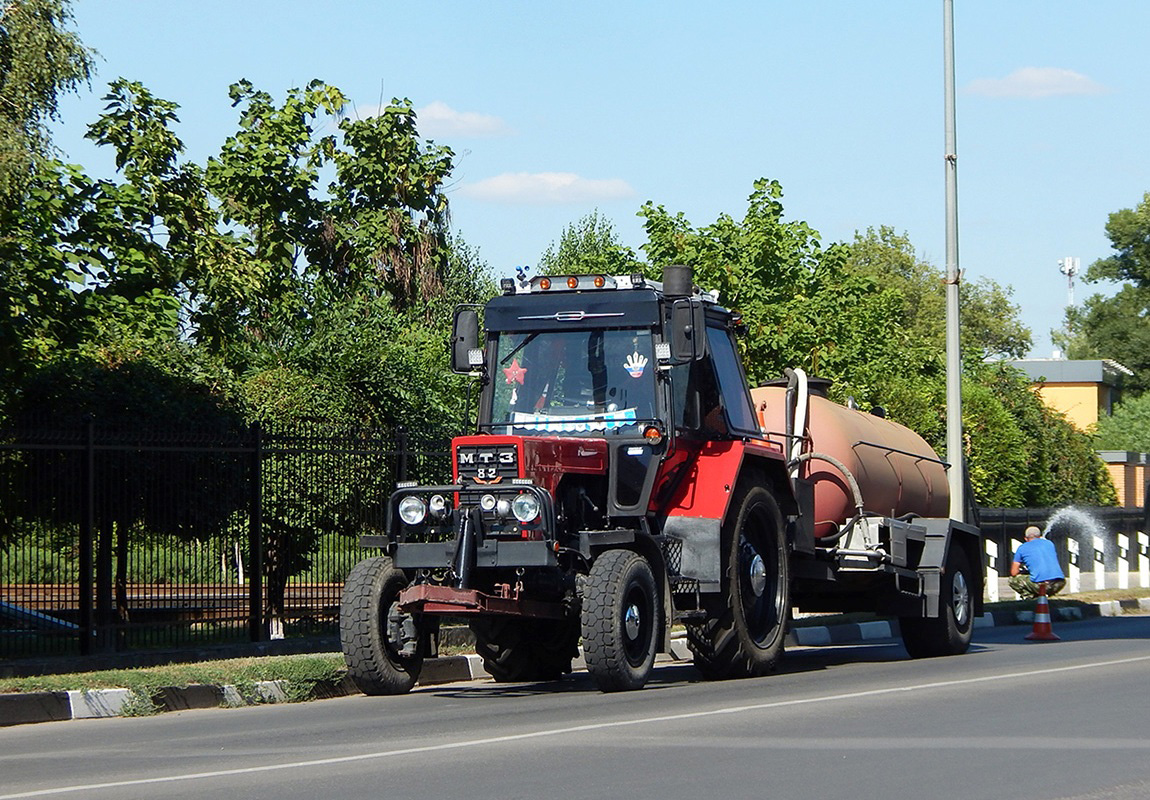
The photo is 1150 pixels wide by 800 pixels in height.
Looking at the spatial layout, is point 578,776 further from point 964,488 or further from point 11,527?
point 964,488

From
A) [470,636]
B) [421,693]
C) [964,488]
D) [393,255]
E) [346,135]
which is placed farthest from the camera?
[393,255]

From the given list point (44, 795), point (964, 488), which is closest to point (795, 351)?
point (964, 488)

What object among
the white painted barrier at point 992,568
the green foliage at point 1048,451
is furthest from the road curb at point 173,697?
the green foliage at point 1048,451

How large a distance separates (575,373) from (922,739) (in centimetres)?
513

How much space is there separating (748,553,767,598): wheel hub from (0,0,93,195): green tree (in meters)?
9.19

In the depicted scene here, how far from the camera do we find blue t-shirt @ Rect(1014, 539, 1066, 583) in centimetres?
2206

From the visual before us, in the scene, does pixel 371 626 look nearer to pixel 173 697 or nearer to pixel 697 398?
pixel 173 697

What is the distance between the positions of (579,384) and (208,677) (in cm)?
384

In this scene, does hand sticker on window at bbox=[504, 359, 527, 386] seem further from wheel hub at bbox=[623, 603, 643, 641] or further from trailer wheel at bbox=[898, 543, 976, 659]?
trailer wheel at bbox=[898, 543, 976, 659]

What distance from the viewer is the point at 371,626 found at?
12406 millimetres

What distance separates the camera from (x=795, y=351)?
2847 centimetres

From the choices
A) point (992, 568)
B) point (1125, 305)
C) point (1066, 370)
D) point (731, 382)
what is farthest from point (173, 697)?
point (1125, 305)

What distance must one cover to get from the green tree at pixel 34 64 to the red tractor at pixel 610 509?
7.51 metres

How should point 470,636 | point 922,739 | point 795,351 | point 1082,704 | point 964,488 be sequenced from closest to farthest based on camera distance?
point 922,739
point 1082,704
point 470,636
point 964,488
point 795,351
